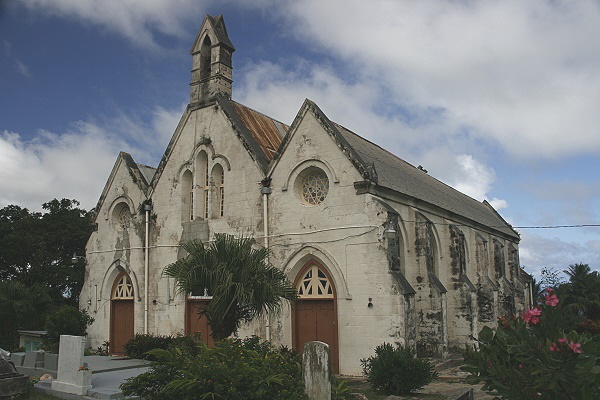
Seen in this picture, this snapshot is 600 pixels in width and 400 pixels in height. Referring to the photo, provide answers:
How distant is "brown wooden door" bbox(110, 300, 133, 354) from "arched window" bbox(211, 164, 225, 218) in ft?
20.1

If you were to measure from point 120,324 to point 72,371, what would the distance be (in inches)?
455

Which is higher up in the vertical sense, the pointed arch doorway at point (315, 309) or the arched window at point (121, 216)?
the arched window at point (121, 216)

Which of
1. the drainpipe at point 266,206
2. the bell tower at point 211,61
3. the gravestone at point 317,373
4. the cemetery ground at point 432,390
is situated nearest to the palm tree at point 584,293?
the cemetery ground at point 432,390

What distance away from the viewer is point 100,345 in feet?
81.5

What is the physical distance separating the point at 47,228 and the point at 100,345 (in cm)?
1721

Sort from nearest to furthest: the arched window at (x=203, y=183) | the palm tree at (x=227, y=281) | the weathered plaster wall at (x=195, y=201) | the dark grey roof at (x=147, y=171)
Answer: the palm tree at (x=227, y=281) → the weathered plaster wall at (x=195, y=201) → the arched window at (x=203, y=183) → the dark grey roof at (x=147, y=171)

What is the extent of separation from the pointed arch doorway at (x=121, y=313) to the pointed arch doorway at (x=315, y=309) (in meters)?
8.64

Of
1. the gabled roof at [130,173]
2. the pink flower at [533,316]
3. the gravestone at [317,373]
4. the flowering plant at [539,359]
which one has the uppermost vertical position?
the gabled roof at [130,173]

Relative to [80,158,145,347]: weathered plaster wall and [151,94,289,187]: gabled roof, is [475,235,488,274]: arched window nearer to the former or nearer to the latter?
[151,94,289,187]: gabled roof

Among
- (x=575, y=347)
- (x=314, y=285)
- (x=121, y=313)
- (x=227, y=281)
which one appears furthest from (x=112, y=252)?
(x=575, y=347)

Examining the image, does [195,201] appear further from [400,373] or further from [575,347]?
[575,347]

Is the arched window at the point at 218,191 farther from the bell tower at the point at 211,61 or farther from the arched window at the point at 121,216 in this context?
the arched window at the point at 121,216

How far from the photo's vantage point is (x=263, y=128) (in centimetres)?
2400

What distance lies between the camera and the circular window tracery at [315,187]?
19.6 m
